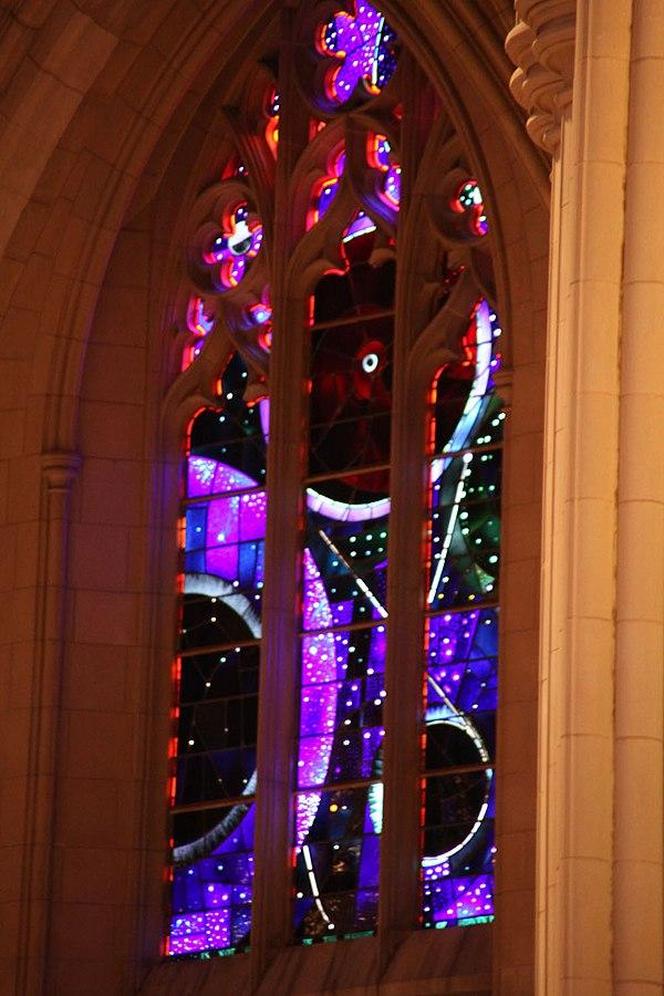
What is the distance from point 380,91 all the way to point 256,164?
32.4 inches

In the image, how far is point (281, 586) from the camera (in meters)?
14.4

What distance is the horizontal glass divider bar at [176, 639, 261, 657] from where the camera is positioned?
48.2 feet

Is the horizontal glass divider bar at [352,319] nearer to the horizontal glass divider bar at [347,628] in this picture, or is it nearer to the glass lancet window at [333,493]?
the glass lancet window at [333,493]

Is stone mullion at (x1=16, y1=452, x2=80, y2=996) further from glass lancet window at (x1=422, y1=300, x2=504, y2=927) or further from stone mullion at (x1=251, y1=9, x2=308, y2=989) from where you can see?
glass lancet window at (x1=422, y1=300, x2=504, y2=927)

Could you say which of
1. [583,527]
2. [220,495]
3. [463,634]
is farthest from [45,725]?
[583,527]

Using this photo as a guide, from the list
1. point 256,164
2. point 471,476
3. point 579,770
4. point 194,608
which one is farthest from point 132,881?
→ point 579,770

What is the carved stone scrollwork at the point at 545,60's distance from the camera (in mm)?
8953

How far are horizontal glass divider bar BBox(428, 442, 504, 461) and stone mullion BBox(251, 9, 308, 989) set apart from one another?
828 millimetres

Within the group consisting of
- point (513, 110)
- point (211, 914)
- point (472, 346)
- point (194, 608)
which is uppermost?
point (513, 110)

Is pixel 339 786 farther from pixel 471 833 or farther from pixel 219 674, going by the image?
pixel 219 674

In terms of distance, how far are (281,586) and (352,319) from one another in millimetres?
1396

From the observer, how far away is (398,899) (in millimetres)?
13477

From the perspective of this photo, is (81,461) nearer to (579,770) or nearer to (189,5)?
(189,5)

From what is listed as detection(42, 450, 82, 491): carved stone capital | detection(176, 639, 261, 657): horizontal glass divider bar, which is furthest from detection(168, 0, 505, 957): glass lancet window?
detection(42, 450, 82, 491): carved stone capital
